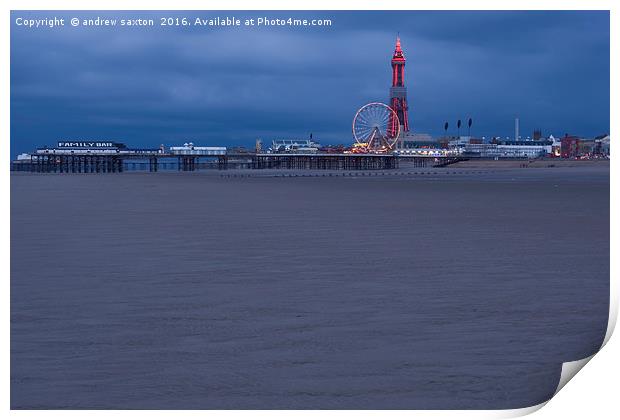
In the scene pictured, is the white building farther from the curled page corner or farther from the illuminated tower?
the curled page corner

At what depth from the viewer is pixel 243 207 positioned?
18.6 meters

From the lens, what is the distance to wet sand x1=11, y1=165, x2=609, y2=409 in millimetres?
4090

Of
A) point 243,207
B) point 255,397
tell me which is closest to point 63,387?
point 255,397

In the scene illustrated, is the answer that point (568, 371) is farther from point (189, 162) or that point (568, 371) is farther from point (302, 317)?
point (189, 162)

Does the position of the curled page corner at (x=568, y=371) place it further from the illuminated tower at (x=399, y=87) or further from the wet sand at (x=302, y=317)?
the illuminated tower at (x=399, y=87)

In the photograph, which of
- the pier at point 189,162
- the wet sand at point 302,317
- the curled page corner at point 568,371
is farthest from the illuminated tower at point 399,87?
the curled page corner at point 568,371

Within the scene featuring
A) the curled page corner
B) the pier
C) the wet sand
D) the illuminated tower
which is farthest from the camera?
the illuminated tower

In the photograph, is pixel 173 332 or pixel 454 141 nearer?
pixel 173 332

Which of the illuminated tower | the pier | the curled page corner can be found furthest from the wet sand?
the illuminated tower

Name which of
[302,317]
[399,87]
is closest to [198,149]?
[399,87]

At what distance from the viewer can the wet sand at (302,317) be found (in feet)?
13.4

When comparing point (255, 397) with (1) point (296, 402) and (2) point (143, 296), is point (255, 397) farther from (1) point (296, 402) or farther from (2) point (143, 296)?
(2) point (143, 296)

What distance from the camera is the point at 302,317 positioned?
18.9 feet
